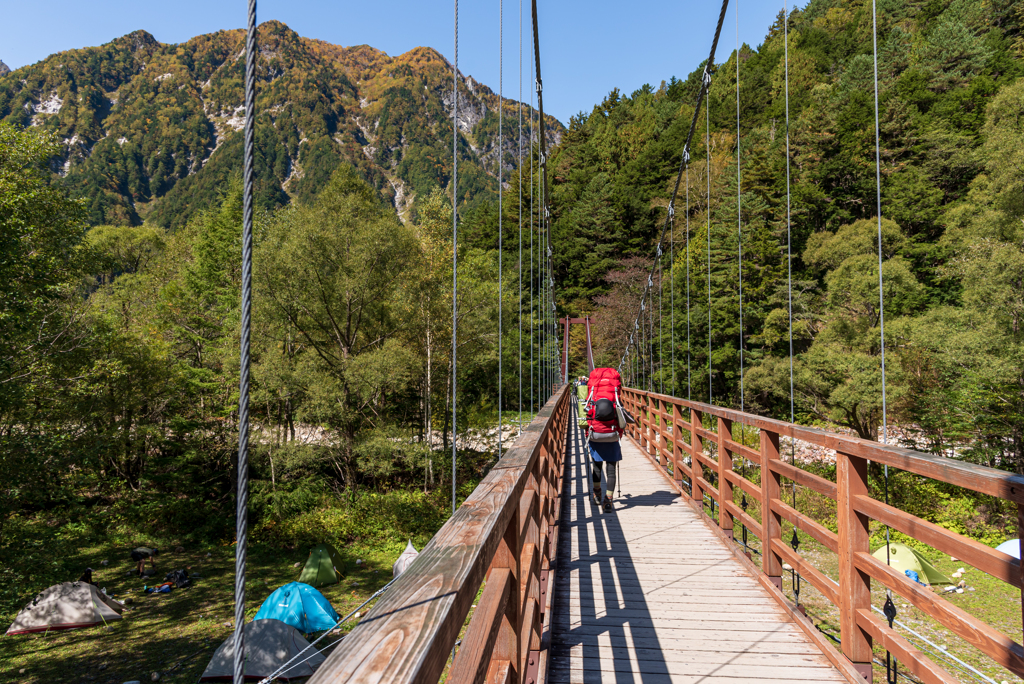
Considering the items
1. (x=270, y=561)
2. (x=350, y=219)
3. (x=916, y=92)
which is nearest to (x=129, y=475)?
(x=270, y=561)

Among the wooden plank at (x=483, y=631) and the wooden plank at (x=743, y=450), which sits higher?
the wooden plank at (x=483, y=631)

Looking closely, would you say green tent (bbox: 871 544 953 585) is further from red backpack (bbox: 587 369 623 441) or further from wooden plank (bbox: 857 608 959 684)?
wooden plank (bbox: 857 608 959 684)

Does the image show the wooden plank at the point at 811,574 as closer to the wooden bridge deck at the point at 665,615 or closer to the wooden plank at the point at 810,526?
the wooden plank at the point at 810,526

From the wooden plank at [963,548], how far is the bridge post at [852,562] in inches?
8.3

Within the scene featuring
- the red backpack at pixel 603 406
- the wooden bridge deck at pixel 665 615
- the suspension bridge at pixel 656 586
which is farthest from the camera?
the red backpack at pixel 603 406

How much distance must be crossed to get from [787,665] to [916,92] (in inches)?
1102

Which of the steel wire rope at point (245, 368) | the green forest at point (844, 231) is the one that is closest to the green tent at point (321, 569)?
the green forest at point (844, 231)

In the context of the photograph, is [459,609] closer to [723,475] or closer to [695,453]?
[723,475]

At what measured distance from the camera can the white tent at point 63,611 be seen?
9.86 meters

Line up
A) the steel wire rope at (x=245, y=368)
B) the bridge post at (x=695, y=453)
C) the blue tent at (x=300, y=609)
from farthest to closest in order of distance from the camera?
the blue tent at (x=300, y=609), the bridge post at (x=695, y=453), the steel wire rope at (x=245, y=368)

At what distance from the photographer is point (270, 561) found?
14.0m

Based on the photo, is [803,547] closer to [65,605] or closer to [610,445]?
[610,445]

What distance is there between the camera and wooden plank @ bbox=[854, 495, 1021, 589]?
1200 mm

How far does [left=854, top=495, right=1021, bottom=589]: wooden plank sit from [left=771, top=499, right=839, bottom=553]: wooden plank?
405mm
